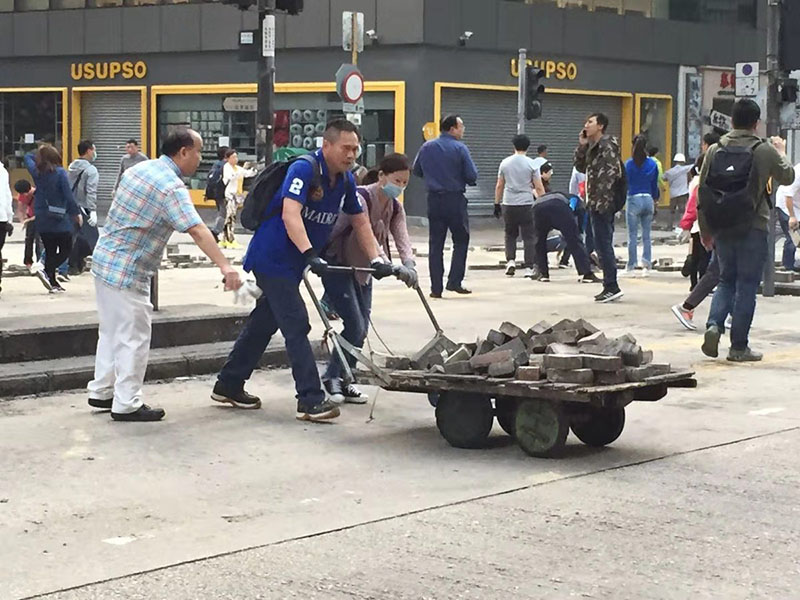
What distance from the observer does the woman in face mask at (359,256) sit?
28.8ft

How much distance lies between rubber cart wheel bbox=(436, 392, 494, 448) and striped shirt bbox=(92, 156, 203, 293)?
69.2 inches

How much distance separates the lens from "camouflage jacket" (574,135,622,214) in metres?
15.1

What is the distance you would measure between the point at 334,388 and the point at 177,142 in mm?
1869

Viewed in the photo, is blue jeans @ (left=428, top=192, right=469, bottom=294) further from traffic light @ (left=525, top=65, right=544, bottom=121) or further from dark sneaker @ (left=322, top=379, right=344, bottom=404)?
→ traffic light @ (left=525, top=65, right=544, bottom=121)

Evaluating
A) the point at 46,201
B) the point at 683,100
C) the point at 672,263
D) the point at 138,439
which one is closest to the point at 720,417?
the point at 138,439

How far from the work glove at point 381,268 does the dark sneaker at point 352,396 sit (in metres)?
1.07

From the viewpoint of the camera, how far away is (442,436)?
7.79 metres

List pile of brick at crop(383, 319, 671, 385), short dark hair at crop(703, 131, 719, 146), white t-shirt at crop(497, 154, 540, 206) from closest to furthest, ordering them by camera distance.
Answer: pile of brick at crop(383, 319, 671, 385) → short dark hair at crop(703, 131, 719, 146) → white t-shirt at crop(497, 154, 540, 206)

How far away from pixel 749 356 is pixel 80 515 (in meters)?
6.19

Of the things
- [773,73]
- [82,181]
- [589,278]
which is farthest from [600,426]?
[82,181]

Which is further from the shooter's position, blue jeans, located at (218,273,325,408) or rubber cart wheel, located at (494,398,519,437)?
blue jeans, located at (218,273,325,408)

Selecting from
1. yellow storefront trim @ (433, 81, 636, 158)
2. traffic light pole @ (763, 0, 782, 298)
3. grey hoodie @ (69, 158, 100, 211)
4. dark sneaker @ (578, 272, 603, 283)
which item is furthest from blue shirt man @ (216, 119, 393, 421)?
yellow storefront trim @ (433, 81, 636, 158)

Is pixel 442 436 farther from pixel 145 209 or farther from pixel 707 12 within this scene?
pixel 707 12

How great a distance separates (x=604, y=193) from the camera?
1504 centimetres
